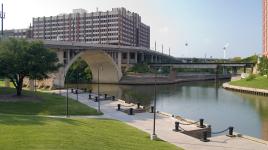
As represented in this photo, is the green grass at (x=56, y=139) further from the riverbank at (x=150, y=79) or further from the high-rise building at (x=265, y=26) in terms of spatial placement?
the high-rise building at (x=265, y=26)

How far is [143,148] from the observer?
21.5 meters

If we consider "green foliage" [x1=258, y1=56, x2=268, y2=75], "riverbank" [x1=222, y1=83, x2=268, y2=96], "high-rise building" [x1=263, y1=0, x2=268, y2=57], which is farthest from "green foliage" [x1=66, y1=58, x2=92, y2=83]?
"high-rise building" [x1=263, y1=0, x2=268, y2=57]

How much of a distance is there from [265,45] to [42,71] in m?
106

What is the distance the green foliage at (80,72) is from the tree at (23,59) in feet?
228

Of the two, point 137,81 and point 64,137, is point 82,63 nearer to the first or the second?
point 137,81

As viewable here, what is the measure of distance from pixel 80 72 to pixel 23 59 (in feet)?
261

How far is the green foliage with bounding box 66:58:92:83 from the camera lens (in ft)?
398

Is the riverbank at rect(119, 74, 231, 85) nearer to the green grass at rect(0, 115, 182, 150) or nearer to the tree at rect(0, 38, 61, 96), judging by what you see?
the tree at rect(0, 38, 61, 96)

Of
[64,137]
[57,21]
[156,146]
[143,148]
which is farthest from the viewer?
[57,21]

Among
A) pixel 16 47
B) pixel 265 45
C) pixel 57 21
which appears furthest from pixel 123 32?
pixel 16 47

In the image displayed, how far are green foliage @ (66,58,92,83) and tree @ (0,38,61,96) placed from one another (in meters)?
69.5

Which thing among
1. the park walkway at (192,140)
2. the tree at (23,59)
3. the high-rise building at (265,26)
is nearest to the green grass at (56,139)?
the park walkway at (192,140)

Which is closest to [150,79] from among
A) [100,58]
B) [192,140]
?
[100,58]

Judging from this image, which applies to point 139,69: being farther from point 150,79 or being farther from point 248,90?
point 248,90
